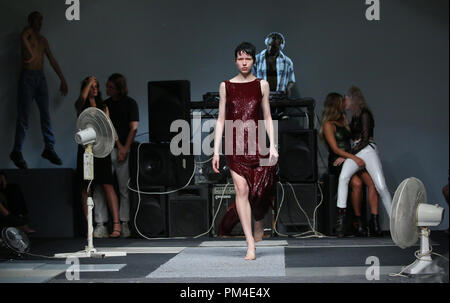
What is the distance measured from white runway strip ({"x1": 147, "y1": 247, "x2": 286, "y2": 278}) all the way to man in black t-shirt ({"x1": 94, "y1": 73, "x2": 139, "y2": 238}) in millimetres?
1926

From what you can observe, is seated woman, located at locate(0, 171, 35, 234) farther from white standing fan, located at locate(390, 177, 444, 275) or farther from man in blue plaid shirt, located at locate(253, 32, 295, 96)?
white standing fan, located at locate(390, 177, 444, 275)

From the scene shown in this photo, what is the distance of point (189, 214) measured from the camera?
7.15 meters

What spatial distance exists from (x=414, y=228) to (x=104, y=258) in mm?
2428

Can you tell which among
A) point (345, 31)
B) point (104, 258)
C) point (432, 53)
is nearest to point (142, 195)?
point (104, 258)

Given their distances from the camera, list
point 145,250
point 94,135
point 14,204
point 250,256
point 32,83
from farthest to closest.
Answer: point 32,83 → point 14,204 → point 145,250 → point 94,135 → point 250,256

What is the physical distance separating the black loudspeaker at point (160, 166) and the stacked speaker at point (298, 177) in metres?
0.96

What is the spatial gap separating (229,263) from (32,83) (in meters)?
3.83

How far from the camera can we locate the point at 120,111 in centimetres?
727

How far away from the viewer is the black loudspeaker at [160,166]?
7.09 meters

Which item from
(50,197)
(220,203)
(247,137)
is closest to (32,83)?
(50,197)

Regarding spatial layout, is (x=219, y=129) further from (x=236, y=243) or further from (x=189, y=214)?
(x=189, y=214)
